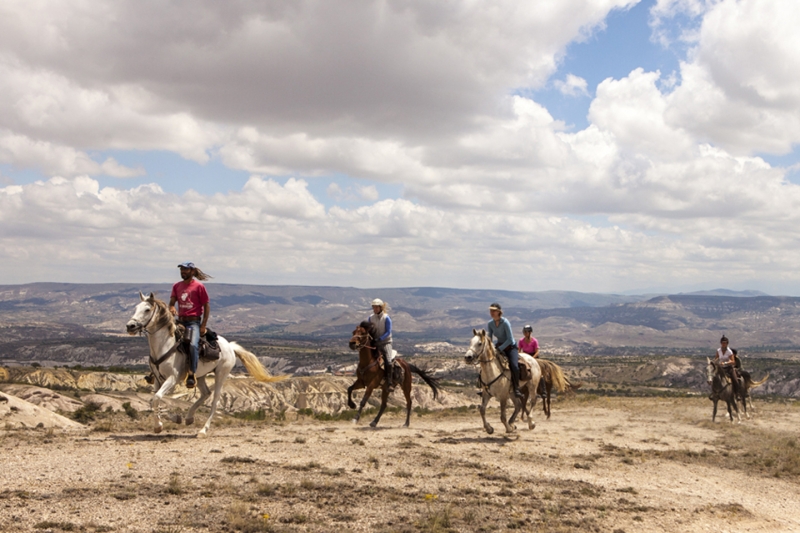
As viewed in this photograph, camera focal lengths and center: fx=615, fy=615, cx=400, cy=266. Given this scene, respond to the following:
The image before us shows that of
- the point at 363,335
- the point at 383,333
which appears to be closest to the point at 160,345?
the point at 363,335

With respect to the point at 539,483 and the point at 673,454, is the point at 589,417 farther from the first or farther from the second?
the point at 539,483

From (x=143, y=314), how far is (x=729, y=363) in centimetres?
2298

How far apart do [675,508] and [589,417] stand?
14907 mm

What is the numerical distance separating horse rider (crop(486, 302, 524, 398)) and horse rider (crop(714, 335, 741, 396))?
1280 centimetres

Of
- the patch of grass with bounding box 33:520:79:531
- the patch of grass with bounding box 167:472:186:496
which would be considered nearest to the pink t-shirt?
the patch of grass with bounding box 167:472:186:496

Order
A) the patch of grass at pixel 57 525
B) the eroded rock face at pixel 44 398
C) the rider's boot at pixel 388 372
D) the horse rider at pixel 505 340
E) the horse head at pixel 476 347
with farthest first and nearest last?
the eroded rock face at pixel 44 398, the rider's boot at pixel 388 372, the horse rider at pixel 505 340, the horse head at pixel 476 347, the patch of grass at pixel 57 525

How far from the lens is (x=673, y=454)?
52.6ft

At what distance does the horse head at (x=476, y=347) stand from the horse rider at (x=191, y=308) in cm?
642

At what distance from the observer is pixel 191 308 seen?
14188 millimetres

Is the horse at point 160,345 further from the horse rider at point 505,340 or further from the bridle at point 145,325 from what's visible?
the horse rider at point 505,340

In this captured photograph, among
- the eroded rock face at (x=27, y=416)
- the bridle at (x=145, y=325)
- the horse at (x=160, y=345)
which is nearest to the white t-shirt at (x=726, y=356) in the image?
the horse at (x=160, y=345)

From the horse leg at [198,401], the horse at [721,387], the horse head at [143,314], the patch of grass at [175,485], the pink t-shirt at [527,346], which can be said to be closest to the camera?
the patch of grass at [175,485]

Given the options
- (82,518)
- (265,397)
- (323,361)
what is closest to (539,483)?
(82,518)

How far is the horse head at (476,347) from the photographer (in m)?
15.5
